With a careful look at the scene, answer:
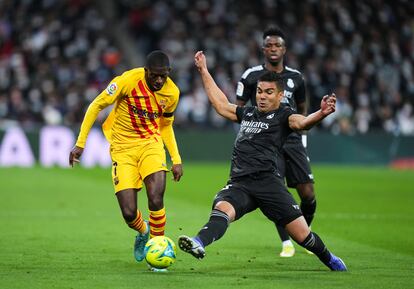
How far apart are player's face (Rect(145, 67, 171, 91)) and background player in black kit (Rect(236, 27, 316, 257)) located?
5.38ft

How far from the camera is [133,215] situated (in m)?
9.67

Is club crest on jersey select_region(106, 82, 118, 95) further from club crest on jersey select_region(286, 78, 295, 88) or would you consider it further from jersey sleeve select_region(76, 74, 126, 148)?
club crest on jersey select_region(286, 78, 295, 88)

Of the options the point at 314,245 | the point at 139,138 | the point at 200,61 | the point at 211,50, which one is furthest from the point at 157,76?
the point at 211,50

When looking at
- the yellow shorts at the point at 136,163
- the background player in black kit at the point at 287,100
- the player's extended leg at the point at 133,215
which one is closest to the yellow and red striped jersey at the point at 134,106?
the yellow shorts at the point at 136,163

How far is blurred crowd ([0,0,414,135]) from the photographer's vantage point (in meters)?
27.7

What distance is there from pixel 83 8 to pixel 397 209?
17.3 meters

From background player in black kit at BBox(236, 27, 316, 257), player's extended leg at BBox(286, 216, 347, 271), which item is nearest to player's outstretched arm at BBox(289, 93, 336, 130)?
player's extended leg at BBox(286, 216, 347, 271)

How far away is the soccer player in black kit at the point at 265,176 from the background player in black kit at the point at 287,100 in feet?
4.78

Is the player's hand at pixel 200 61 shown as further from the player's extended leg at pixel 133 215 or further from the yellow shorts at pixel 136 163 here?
the player's extended leg at pixel 133 215

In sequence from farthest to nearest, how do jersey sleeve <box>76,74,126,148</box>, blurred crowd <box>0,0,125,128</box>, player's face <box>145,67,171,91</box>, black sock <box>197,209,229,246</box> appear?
blurred crowd <box>0,0,125,128</box>, jersey sleeve <box>76,74,126,148</box>, player's face <box>145,67,171,91</box>, black sock <box>197,209,229,246</box>

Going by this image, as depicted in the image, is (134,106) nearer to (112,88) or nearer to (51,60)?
(112,88)

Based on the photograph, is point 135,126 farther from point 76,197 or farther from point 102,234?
point 76,197

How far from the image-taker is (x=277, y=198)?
912 cm

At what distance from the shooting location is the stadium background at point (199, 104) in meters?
14.7
